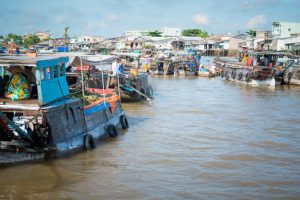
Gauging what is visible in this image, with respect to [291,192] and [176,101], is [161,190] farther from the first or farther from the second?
[176,101]

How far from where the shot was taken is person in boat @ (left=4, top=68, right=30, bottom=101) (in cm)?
872

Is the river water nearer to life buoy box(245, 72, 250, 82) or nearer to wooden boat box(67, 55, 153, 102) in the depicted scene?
wooden boat box(67, 55, 153, 102)

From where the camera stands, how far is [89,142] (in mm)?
9703

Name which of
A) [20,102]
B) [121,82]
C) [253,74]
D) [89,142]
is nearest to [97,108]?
[89,142]

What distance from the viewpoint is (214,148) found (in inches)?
413

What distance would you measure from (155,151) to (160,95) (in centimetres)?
1075

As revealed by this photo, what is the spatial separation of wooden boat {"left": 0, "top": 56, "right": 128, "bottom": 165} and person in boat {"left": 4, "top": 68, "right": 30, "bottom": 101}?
123 millimetres

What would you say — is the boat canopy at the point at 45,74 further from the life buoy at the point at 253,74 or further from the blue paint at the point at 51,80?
the life buoy at the point at 253,74

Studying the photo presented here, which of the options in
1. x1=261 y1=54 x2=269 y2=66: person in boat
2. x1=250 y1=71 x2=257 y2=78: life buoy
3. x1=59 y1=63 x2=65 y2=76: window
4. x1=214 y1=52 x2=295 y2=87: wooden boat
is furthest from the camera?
x1=261 y1=54 x2=269 y2=66: person in boat

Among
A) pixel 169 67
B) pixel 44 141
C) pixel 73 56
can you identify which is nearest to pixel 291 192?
pixel 44 141

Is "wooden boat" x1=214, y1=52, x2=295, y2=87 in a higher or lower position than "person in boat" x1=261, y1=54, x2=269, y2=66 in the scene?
lower

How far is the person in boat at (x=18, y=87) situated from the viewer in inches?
343

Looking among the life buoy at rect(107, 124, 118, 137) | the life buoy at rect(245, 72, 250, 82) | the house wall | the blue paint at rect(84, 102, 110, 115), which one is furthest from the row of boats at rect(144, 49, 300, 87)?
the house wall

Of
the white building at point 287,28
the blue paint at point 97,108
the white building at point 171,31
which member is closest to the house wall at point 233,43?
the white building at point 287,28
